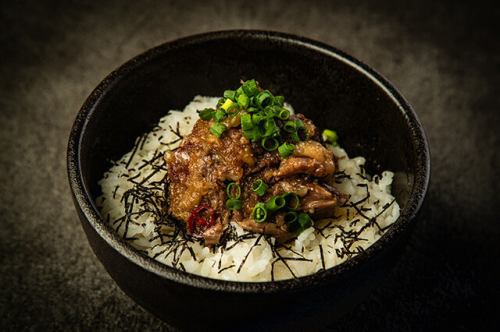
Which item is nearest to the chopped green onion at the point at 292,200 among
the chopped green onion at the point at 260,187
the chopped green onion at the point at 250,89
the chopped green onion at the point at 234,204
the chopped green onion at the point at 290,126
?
the chopped green onion at the point at 260,187

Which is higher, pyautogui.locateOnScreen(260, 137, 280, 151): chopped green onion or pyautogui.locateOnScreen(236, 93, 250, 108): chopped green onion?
pyautogui.locateOnScreen(236, 93, 250, 108): chopped green onion

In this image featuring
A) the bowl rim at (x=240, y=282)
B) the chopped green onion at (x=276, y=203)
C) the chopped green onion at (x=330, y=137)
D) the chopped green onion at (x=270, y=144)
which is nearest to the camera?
the bowl rim at (x=240, y=282)

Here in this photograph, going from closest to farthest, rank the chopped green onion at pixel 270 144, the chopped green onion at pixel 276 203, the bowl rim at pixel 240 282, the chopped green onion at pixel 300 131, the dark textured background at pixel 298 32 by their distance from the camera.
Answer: the bowl rim at pixel 240 282 → the chopped green onion at pixel 276 203 → the chopped green onion at pixel 270 144 → the chopped green onion at pixel 300 131 → the dark textured background at pixel 298 32

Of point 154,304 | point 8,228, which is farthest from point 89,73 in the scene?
point 154,304

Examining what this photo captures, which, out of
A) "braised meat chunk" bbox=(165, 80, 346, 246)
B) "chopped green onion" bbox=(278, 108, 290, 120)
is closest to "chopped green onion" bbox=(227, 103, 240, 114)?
"braised meat chunk" bbox=(165, 80, 346, 246)

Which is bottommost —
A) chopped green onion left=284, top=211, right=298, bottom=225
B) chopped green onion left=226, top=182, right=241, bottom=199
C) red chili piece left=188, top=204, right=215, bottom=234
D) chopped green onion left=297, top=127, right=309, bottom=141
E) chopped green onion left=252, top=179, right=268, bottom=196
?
red chili piece left=188, top=204, right=215, bottom=234

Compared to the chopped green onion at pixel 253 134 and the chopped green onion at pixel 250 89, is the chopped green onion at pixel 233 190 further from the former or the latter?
the chopped green onion at pixel 250 89

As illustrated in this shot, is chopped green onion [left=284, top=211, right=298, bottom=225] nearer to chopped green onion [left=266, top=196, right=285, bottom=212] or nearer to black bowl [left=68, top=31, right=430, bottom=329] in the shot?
chopped green onion [left=266, top=196, right=285, bottom=212]
